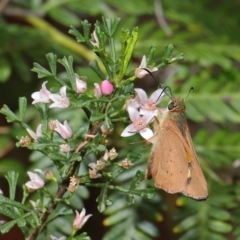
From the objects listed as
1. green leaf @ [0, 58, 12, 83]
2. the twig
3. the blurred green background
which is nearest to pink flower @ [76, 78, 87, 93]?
the blurred green background

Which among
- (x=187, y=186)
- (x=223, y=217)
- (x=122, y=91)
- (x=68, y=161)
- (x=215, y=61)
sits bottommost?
(x=223, y=217)

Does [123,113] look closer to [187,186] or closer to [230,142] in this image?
[187,186]

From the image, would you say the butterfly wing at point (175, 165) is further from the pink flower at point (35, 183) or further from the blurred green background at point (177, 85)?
the blurred green background at point (177, 85)

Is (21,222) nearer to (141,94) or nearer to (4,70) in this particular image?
(141,94)

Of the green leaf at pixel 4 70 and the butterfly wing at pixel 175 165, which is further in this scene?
the green leaf at pixel 4 70

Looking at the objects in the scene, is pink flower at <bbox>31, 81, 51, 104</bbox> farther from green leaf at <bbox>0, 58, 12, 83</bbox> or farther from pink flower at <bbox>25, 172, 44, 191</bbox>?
green leaf at <bbox>0, 58, 12, 83</bbox>

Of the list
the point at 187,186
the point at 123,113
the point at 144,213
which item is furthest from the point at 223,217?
the point at 123,113

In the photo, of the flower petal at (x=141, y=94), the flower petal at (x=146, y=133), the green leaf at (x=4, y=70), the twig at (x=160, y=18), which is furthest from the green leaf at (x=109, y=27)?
the twig at (x=160, y=18)
